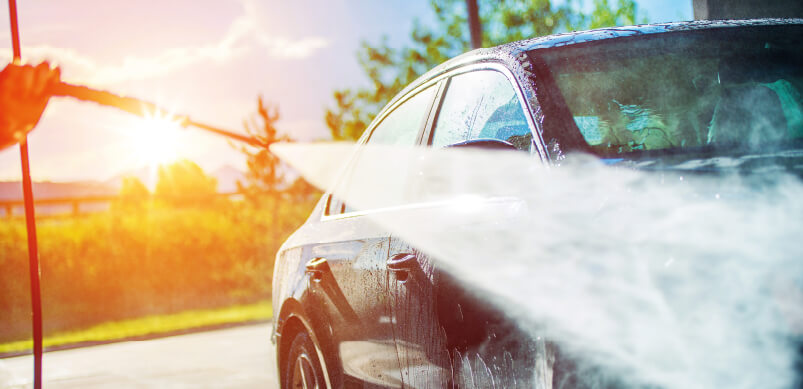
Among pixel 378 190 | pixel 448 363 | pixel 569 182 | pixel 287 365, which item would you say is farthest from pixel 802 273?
pixel 287 365

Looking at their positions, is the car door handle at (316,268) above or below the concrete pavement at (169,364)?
above

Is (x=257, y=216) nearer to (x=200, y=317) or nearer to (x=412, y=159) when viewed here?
(x=200, y=317)

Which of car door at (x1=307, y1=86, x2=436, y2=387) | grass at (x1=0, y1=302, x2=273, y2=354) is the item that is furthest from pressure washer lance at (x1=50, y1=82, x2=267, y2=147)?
grass at (x1=0, y1=302, x2=273, y2=354)

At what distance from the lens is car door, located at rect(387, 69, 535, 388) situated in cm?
278

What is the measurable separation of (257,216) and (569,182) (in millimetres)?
30001

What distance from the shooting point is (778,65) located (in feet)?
9.58

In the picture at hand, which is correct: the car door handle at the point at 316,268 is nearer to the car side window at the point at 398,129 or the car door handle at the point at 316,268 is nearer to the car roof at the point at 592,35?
the car side window at the point at 398,129

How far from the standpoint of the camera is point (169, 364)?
1152 centimetres

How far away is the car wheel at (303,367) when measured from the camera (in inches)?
168

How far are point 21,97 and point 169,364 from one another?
9.10 meters

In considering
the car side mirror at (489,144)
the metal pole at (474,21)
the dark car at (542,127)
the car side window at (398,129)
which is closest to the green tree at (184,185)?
the metal pole at (474,21)

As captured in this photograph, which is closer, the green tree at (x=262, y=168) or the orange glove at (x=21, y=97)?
the orange glove at (x=21, y=97)

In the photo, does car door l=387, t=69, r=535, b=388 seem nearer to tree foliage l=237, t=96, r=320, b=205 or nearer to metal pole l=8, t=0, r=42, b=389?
metal pole l=8, t=0, r=42, b=389

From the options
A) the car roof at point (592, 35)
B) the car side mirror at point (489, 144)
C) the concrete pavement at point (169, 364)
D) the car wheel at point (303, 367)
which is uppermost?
the car roof at point (592, 35)
